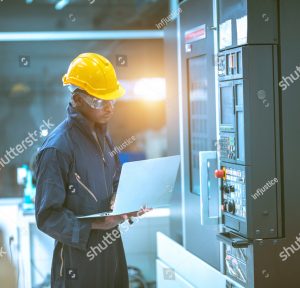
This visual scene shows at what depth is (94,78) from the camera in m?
2.93

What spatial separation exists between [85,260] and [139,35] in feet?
8.87

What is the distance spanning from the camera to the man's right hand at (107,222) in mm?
2818

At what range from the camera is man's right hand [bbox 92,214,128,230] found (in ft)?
9.25

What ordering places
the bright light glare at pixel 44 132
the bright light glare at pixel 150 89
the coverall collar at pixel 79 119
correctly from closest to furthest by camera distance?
1. the coverall collar at pixel 79 119
2. the bright light glare at pixel 44 132
3. the bright light glare at pixel 150 89

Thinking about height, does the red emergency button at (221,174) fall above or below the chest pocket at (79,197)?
above

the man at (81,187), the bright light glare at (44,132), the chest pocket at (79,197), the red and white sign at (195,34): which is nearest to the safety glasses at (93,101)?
the man at (81,187)

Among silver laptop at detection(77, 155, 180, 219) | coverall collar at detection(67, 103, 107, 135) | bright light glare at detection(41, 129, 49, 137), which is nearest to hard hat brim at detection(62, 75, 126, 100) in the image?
coverall collar at detection(67, 103, 107, 135)

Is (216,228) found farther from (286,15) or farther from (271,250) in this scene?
(286,15)

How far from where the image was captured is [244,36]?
9.02ft

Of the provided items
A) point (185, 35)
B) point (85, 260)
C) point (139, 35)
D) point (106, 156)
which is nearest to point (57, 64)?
point (139, 35)

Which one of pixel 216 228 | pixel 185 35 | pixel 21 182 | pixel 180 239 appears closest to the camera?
pixel 216 228

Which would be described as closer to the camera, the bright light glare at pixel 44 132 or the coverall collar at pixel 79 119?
the coverall collar at pixel 79 119

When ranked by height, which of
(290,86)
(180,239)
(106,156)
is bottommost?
(180,239)

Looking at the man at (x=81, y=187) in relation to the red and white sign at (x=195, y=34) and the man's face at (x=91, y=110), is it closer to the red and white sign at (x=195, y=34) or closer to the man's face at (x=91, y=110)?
the man's face at (x=91, y=110)
